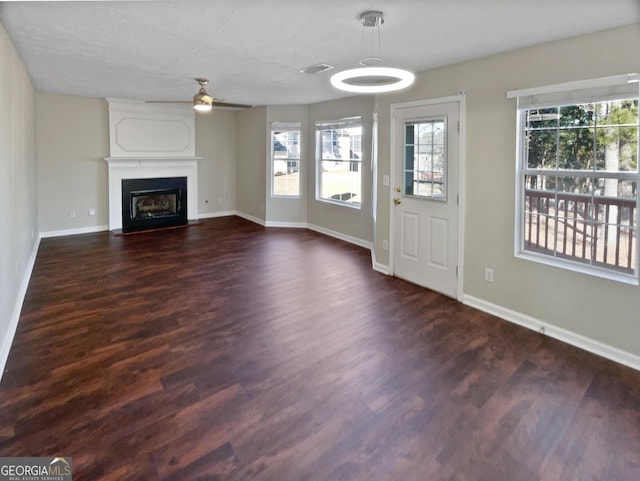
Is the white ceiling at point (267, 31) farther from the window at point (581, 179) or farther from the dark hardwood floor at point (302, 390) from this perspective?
the dark hardwood floor at point (302, 390)

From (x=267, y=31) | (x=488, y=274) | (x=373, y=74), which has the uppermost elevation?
(x=267, y=31)

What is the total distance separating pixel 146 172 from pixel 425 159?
5575 millimetres

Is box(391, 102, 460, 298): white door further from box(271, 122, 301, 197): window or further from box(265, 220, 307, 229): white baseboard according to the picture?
box(271, 122, 301, 197): window

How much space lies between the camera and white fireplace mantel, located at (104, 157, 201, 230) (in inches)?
281

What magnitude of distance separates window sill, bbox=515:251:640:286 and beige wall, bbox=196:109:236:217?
22.5ft

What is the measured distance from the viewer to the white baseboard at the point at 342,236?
20.6ft

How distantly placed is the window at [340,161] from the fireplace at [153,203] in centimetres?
294

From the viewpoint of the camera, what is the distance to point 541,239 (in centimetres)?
338

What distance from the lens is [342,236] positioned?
6777 millimetres

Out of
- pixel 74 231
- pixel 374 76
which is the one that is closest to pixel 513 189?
pixel 374 76

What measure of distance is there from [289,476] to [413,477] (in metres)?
0.58

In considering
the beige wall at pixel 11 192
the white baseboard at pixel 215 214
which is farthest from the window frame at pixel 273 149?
the beige wall at pixel 11 192

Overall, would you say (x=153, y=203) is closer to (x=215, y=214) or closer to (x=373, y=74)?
(x=215, y=214)

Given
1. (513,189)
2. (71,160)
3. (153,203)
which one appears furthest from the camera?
(153,203)
